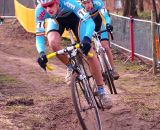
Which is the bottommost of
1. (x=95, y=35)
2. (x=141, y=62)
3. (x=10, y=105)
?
(x=141, y=62)

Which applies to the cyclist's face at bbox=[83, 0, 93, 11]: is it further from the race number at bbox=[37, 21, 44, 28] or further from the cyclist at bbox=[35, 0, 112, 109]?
the race number at bbox=[37, 21, 44, 28]

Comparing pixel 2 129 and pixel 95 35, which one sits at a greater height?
pixel 95 35

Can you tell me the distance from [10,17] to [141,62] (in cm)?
1351

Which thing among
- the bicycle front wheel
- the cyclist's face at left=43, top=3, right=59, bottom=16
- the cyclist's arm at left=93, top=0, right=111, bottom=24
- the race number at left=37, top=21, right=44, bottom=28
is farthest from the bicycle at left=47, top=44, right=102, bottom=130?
the cyclist's arm at left=93, top=0, right=111, bottom=24

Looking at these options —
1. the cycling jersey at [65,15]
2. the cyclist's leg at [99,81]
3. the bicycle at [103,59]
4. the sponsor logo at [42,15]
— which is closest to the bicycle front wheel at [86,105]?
the cycling jersey at [65,15]

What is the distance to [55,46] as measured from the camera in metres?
6.15

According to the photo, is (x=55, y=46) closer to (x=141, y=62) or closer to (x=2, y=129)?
(x=2, y=129)

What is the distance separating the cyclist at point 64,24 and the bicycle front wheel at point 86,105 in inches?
16.3

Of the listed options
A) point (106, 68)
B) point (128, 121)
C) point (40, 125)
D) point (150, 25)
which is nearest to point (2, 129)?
point (40, 125)

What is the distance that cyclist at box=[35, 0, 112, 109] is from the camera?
18.9 feet

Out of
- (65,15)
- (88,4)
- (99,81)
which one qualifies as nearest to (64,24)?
(65,15)

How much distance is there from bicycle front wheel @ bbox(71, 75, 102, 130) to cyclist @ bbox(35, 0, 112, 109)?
413 mm

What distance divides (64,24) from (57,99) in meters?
2.26

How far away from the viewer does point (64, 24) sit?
21.1 ft
